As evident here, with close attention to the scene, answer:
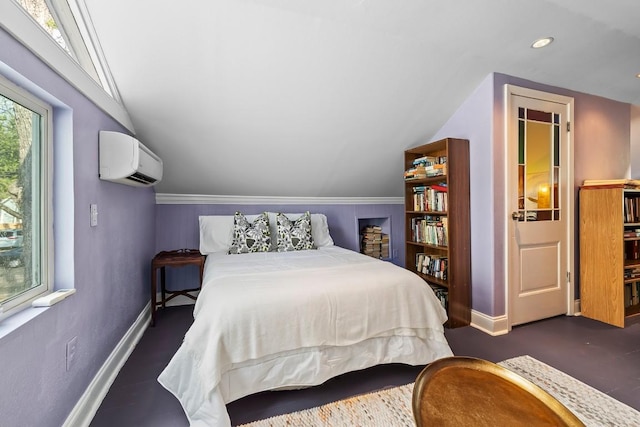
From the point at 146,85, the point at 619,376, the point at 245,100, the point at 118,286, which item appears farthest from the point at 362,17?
the point at 619,376

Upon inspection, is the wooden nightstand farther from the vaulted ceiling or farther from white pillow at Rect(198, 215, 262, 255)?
the vaulted ceiling

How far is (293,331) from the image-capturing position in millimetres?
1482

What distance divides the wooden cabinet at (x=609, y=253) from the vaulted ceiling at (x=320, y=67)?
1.14 m

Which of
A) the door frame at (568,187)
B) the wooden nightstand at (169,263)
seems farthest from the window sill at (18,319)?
the door frame at (568,187)

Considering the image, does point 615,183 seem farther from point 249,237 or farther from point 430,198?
point 249,237

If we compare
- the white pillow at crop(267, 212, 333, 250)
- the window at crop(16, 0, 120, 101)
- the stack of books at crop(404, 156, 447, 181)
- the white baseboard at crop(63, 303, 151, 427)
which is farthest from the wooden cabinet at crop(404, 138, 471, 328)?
the window at crop(16, 0, 120, 101)

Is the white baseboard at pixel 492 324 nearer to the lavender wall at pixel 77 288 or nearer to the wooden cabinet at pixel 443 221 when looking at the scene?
the wooden cabinet at pixel 443 221

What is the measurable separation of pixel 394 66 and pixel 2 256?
8.30 ft

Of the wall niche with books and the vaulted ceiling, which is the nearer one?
the vaulted ceiling

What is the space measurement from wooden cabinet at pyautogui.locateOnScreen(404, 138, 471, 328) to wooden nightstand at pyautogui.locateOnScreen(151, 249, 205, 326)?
2277mm

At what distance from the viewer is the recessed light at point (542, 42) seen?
206 cm

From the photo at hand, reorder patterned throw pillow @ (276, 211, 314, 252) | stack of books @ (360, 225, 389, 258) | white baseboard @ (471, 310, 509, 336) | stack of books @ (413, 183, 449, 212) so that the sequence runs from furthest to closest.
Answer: stack of books @ (360, 225, 389, 258), patterned throw pillow @ (276, 211, 314, 252), stack of books @ (413, 183, 449, 212), white baseboard @ (471, 310, 509, 336)

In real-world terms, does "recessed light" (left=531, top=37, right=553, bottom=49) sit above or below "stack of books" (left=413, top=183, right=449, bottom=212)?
above

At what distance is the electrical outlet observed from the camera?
1300 millimetres
